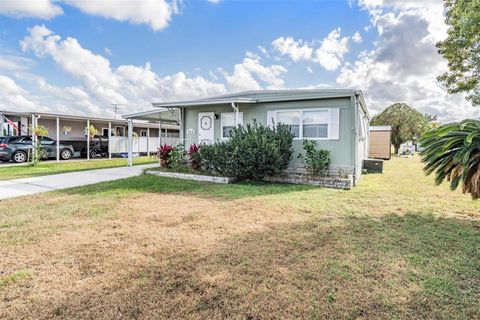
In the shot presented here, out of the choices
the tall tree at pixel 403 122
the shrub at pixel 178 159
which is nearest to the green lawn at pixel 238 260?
the shrub at pixel 178 159

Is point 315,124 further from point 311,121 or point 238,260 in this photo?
point 238,260

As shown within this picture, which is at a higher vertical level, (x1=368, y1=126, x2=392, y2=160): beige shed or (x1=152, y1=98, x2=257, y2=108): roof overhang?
(x1=152, y1=98, x2=257, y2=108): roof overhang

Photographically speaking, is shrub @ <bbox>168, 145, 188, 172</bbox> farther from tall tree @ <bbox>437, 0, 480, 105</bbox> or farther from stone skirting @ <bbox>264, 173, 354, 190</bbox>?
tall tree @ <bbox>437, 0, 480, 105</bbox>

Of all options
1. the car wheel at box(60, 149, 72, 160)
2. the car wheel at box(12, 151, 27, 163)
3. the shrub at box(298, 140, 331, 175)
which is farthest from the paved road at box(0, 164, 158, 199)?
the car wheel at box(60, 149, 72, 160)

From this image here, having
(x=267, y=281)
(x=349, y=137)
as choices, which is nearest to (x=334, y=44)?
(x=349, y=137)

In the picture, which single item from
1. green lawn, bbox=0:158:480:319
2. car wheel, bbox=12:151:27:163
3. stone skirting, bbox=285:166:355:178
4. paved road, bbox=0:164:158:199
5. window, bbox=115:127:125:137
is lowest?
green lawn, bbox=0:158:480:319

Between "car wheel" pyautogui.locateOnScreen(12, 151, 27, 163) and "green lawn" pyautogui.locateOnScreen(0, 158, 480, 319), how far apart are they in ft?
37.8

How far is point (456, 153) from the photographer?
4398 mm

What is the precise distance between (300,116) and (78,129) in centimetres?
1715

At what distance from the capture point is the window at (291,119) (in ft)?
32.0

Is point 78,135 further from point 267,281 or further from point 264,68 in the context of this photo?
point 267,281

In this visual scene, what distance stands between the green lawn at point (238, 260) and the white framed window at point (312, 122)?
358cm

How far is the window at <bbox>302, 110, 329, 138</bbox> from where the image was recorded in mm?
9344

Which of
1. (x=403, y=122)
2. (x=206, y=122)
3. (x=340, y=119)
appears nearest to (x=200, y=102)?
(x=206, y=122)
